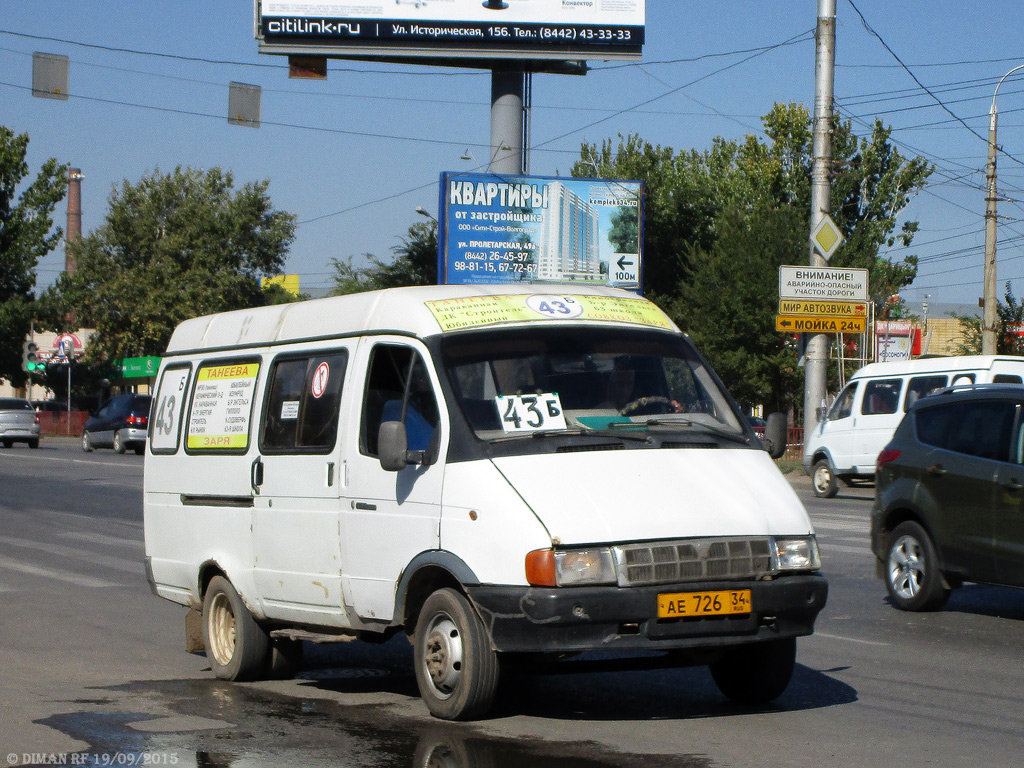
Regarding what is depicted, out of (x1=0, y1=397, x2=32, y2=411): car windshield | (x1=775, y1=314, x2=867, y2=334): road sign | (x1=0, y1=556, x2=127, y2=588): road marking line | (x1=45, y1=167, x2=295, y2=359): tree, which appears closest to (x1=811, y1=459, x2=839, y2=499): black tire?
(x1=775, y1=314, x2=867, y2=334): road sign

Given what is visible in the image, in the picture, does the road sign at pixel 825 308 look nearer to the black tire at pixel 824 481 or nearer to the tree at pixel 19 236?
the black tire at pixel 824 481

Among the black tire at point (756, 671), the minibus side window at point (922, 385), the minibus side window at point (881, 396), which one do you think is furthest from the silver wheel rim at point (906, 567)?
the minibus side window at point (881, 396)

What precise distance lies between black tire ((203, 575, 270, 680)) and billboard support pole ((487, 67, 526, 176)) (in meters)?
30.7

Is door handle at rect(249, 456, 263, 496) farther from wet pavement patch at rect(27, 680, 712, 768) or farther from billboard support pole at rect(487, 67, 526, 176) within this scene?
billboard support pole at rect(487, 67, 526, 176)

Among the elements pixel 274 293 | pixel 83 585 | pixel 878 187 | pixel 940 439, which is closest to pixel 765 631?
pixel 940 439

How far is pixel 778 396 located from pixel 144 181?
104 feet

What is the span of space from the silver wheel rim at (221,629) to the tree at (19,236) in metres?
52.6

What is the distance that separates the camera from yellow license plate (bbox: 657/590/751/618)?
20.0 feet

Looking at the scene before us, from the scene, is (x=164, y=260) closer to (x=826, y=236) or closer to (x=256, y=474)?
(x=826, y=236)

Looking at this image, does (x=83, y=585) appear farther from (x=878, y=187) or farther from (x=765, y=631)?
(x=878, y=187)

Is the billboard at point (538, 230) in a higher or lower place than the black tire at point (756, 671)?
higher

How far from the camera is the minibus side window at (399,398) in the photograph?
691 centimetres

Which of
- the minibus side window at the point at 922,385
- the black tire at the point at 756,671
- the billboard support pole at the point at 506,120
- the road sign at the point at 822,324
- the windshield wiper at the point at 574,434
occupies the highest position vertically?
the billboard support pole at the point at 506,120

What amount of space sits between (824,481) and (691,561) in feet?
63.6
